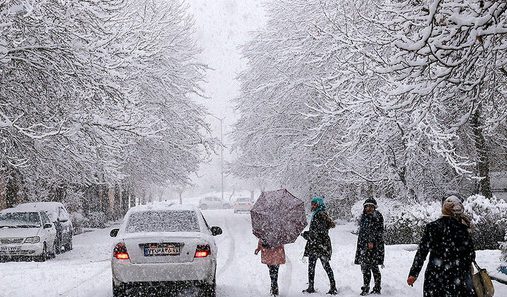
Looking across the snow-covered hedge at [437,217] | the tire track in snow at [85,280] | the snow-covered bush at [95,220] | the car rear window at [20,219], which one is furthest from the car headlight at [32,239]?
the snow-covered bush at [95,220]

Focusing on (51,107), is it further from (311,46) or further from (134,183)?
(134,183)

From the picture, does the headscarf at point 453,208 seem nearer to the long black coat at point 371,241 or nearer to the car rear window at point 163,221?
the long black coat at point 371,241

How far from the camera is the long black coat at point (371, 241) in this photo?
1068 centimetres

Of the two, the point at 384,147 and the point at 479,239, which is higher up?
the point at 384,147

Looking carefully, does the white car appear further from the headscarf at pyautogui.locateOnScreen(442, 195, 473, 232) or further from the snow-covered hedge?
the snow-covered hedge

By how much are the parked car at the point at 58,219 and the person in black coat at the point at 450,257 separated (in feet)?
52.2

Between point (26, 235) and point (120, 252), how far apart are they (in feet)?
32.6

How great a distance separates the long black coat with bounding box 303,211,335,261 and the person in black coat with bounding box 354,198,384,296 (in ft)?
→ 1.76

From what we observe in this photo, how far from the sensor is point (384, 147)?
20.4 m

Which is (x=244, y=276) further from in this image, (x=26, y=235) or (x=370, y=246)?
(x=26, y=235)

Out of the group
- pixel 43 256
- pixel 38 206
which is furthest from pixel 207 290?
pixel 38 206

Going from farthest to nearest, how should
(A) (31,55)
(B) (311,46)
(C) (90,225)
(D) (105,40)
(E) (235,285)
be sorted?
(C) (90,225)
(B) (311,46)
(D) (105,40)
(A) (31,55)
(E) (235,285)

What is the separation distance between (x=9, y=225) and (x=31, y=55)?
720cm

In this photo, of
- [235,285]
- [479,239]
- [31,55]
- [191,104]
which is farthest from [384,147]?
[191,104]
